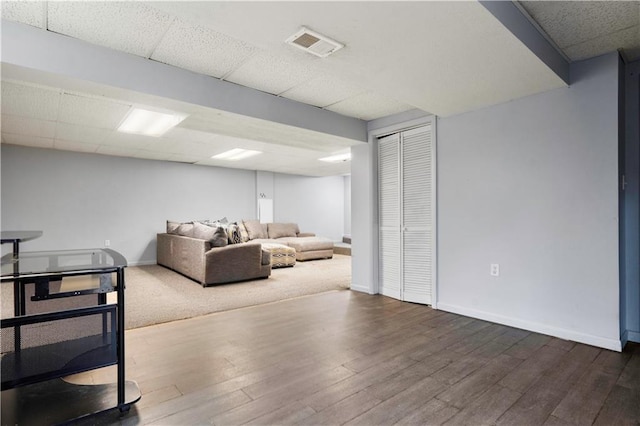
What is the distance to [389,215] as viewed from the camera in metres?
4.20

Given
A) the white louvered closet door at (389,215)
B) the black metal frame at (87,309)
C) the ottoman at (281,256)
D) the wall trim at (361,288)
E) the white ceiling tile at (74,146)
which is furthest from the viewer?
the ottoman at (281,256)

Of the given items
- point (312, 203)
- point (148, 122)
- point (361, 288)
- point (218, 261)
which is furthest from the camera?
point (312, 203)

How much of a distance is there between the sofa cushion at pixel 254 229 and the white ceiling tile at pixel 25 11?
19.6 ft

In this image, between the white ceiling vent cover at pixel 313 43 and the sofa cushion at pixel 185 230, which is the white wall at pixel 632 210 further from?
the sofa cushion at pixel 185 230

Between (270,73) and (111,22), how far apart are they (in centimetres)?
118

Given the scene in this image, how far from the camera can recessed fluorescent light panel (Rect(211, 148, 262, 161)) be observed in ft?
20.0

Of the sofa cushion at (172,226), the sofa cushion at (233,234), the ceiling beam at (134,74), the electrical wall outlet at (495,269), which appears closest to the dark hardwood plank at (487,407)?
the electrical wall outlet at (495,269)

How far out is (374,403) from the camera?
5.82 feet

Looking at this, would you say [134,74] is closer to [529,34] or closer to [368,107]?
[368,107]

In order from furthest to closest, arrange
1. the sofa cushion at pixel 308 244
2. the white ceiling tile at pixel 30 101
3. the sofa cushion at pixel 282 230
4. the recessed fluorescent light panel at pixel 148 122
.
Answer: the sofa cushion at pixel 282 230 → the sofa cushion at pixel 308 244 → the recessed fluorescent light panel at pixel 148 122 → the white ceiling tile at pixel 30 101

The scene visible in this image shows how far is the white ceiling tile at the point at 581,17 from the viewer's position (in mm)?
1948

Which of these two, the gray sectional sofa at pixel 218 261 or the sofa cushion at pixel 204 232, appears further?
the sofa cushion at pixel 204 232

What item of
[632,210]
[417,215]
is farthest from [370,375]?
[632,210]

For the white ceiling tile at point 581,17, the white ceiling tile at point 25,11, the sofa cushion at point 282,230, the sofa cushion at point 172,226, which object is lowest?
the sofa cushion at point 282,230
